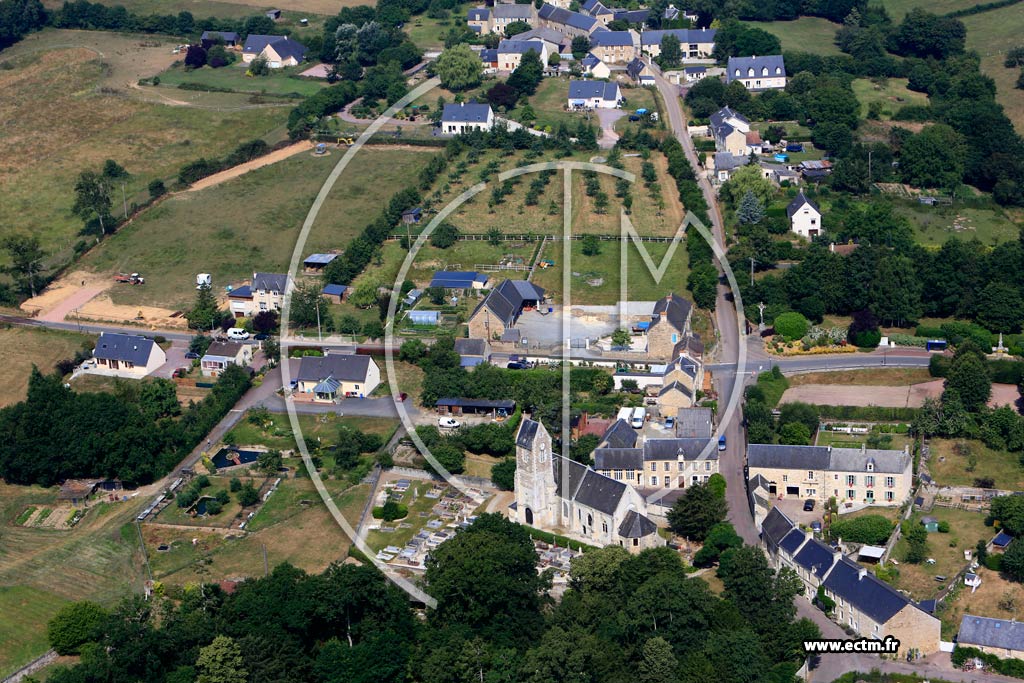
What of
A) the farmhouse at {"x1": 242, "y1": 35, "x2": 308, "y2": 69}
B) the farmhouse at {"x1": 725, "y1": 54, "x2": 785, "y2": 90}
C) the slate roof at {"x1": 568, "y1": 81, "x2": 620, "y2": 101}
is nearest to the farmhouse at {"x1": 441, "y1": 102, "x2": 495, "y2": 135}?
the slate roof at {"x1": 568, "y1": 81, "x2": 620, "y2": 101}

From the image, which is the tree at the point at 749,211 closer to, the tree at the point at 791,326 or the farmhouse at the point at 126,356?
the tree at the point at 791,326

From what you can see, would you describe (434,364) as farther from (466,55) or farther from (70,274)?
(466,55)

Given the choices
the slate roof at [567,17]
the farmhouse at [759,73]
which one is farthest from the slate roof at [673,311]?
the slate roof at [567,17]

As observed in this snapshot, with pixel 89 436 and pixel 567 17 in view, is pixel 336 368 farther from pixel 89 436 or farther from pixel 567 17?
pixel 567 17

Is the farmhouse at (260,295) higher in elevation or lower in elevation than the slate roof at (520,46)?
lower

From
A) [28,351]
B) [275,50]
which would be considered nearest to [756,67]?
[275,50]
